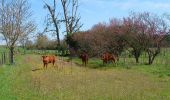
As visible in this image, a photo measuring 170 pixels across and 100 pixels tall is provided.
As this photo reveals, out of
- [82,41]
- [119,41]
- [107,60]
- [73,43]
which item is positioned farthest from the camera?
[73,43]

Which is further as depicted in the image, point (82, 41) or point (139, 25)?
point (82, 41)

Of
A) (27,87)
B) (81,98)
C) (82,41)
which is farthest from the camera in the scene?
(82,41)

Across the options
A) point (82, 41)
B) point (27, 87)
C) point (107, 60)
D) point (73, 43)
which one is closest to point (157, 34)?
point (107, 60)

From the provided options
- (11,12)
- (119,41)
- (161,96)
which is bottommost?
(161,96)

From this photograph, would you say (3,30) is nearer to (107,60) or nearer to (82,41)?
→ (107,60)

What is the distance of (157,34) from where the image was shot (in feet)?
157

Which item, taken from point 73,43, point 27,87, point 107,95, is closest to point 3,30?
point 73,43

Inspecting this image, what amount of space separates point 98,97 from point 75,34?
5149 centimetres

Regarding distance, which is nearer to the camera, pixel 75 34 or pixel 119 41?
pixel 119 41

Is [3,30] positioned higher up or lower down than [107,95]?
higher up

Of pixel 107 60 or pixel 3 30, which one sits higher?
pixel 3 30

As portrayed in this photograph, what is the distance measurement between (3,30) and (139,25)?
15423 mm

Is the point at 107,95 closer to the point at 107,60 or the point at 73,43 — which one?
the point at 107,60

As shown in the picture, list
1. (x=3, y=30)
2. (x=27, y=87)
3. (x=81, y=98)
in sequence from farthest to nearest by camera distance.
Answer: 1. (x=3, y=30)
2. (x=27, y=87)
3. (x=81, y=98)
